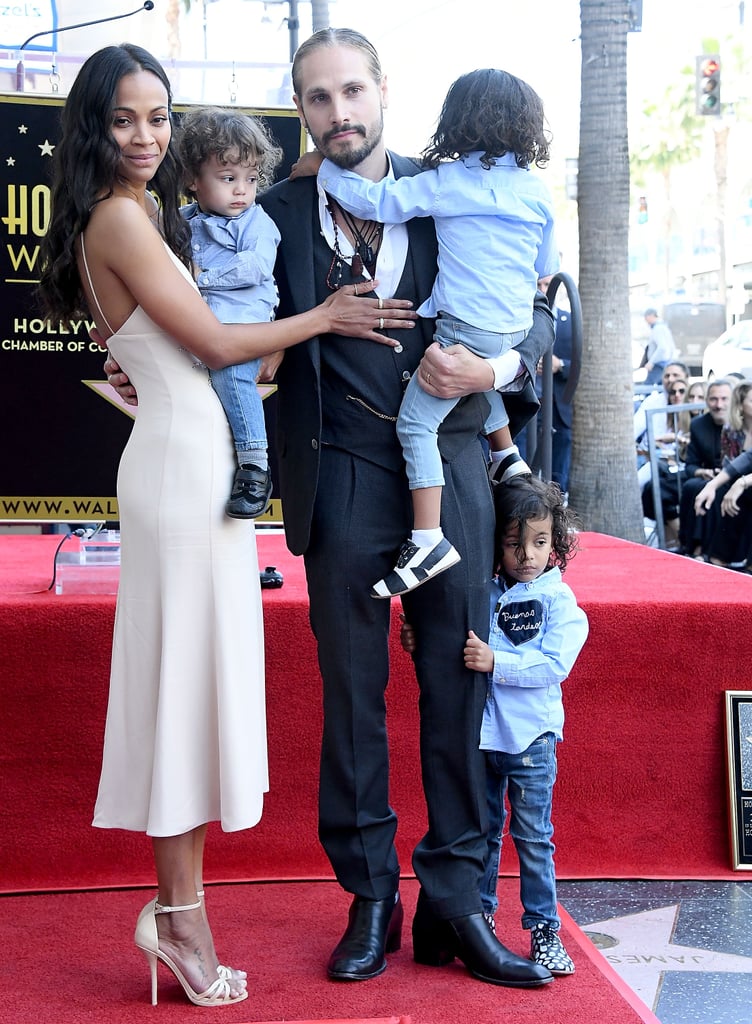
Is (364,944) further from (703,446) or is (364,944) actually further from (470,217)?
(703,446)

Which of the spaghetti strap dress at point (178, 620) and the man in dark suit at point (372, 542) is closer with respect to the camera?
the spaghetti strap dress at point (178, 620)

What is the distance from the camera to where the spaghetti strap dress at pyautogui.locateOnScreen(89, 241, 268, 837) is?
2600 mm

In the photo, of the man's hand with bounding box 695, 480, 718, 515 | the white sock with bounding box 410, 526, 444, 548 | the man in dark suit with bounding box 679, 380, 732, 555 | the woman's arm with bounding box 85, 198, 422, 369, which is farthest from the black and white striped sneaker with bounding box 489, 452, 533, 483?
the man in dark suit with bounding box 679, 380, 732, 555

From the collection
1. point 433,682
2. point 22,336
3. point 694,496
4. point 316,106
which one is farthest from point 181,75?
point 694,496

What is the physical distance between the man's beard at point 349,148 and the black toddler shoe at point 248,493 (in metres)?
0.68

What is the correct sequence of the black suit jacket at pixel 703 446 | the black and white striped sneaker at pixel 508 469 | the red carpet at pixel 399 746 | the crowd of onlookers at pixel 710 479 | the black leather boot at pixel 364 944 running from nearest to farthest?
the black leather boot at pixel 364 944 < the black and white striped sneaker at pixel 508 469 < the red carpet at pixel 399 746 < the crowd of onlookers at pixel 710 479 < the black suit jacket at pixel 703 446

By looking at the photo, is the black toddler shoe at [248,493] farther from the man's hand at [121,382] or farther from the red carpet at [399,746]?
the red carpet at [399,746]

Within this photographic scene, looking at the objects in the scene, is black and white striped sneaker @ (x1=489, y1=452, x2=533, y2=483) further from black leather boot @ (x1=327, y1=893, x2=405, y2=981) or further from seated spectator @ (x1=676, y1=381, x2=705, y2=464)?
seated spectator @ (x1=676, y1=381, x2=705, y2=464)

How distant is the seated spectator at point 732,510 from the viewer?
7.61m

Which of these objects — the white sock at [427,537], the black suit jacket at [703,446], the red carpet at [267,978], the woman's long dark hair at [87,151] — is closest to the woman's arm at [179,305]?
the woman's long dark hair at [87,151]

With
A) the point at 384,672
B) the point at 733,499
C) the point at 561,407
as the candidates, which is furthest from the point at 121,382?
the point at 561,407

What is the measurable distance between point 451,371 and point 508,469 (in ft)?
1.71

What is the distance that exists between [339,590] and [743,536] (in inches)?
218

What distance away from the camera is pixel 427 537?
266cm
